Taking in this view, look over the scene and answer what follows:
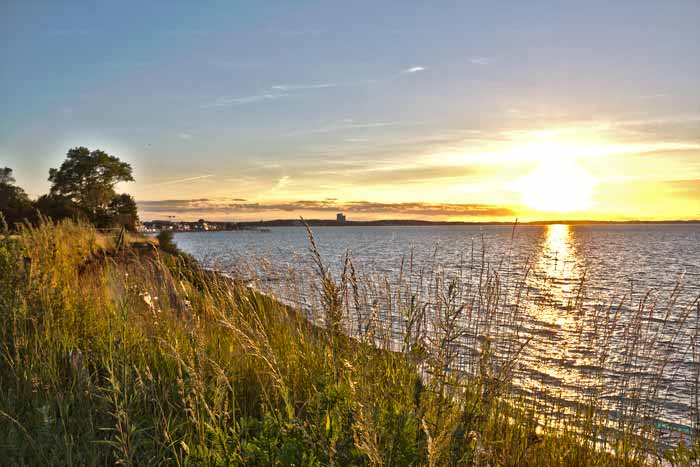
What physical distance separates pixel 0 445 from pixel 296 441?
7.72ft

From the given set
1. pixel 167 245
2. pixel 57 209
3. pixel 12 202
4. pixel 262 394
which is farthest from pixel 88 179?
pixel 262 394

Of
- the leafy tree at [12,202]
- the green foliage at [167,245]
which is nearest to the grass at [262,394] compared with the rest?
the leafy tree at [12,202]

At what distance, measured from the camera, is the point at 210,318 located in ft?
26.3

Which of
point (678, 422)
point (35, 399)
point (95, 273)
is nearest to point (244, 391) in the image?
point (35, 399)

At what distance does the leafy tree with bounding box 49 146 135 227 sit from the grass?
59.6 metres

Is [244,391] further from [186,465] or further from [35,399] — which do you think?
[186,465]

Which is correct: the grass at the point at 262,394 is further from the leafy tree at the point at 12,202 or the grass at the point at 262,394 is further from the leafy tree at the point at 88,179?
the leafy tree at the point at 88,179

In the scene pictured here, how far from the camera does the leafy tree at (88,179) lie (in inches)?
2392

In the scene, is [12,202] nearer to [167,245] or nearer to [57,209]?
[57,209]

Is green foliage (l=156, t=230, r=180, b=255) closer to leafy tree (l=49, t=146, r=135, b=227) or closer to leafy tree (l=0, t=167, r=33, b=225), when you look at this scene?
leafy tree (l=0, t=167, r=33, b=225)

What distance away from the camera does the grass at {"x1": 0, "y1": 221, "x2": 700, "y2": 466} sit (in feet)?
8.17

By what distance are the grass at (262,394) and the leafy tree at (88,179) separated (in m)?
59.6

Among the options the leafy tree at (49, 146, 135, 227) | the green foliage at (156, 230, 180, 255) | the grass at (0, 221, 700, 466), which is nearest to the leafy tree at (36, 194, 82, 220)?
the green foliage at (156, 230, 180, 255)

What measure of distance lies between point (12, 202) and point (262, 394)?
157 ft
